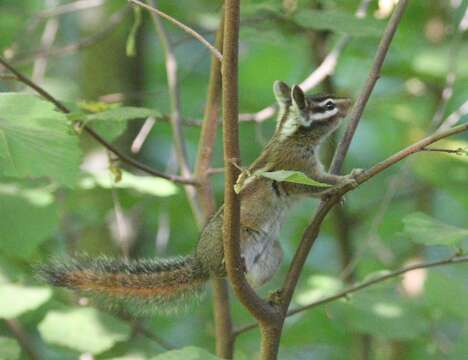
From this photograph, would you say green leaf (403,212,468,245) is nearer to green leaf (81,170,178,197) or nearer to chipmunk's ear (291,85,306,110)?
chipmunk's ear (291,85,306,110)

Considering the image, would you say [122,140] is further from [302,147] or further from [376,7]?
[302,147]

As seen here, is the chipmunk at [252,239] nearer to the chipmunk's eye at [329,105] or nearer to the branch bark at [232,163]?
the chipmunk's eye at [329,105]

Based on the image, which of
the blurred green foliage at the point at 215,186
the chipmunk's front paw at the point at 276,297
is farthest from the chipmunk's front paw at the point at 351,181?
the chipmunk's front paw at the point at 276,297

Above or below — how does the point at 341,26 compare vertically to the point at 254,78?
above

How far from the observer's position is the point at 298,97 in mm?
1838

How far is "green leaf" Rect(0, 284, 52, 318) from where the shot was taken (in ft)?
6.66

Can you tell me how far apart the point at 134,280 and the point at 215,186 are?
Result: 5.67 feet

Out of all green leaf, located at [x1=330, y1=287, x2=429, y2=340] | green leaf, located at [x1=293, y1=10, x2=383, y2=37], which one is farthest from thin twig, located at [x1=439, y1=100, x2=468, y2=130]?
green leaf, located at [x1=330, y1=287, x2=429, y2=340]

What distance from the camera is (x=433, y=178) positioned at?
2.90 metres

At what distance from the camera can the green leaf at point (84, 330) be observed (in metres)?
2.07

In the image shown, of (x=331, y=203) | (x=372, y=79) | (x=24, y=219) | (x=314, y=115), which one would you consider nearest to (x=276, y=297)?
(x=331, y=203)

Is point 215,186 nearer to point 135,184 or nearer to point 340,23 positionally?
point 135,184

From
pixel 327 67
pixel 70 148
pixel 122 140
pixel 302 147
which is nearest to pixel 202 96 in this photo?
pixel 122 140

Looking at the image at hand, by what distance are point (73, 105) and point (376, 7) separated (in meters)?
1.33
